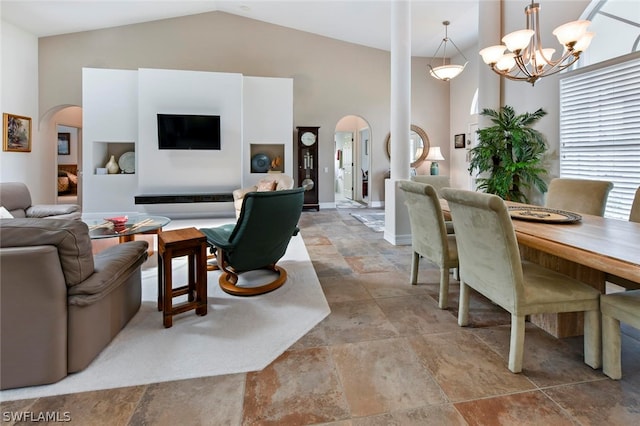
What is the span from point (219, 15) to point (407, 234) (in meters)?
6.58

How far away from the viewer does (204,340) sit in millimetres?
2145

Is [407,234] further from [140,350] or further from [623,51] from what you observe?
[140,350]

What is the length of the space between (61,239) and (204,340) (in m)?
1.00

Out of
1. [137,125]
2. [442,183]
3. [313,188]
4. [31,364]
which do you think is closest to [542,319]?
[442,183]

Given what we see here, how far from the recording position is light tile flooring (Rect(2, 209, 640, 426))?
58.5 inches

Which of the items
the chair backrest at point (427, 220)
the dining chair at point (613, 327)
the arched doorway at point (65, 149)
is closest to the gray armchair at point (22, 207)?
the arched doorway at point (65, 149)

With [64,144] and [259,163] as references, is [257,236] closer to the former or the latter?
[259,163]

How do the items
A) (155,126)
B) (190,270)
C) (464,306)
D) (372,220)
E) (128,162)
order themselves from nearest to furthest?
(464,306)
(190,270)
(155,126)
(372,220)
(128,162)

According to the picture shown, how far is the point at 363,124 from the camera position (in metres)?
9.88

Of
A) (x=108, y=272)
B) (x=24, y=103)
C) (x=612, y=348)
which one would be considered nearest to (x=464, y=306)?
(x=612, y=348)

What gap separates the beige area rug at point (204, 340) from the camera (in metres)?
1.76

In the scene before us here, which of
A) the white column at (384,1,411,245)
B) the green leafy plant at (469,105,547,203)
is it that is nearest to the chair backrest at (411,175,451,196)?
the white column at (384,1,411,245)

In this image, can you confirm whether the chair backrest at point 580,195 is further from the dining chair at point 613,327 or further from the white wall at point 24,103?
the white wall at point 24,103


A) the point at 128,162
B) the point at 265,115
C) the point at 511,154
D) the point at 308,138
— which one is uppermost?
the point at 265,115
